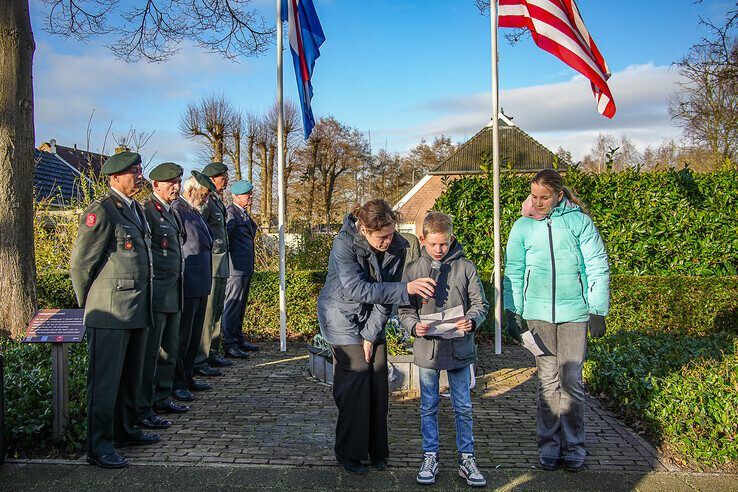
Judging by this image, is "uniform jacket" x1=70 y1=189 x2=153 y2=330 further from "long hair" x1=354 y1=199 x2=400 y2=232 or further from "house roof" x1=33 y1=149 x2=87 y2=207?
"house roof" x1=33 y1=149 x2=87 y2=207

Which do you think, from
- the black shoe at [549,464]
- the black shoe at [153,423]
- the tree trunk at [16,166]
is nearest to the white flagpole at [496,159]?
the black shoe at [549,464]

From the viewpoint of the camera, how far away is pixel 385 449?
4465 mm

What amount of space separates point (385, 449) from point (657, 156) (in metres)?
52.8

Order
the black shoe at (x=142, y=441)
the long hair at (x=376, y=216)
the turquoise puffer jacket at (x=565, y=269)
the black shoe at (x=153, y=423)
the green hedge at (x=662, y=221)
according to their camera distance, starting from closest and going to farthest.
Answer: the long hair at (x=376, y=216) < the turquoise puffer jacket at (x=565, y=269) < the black shoe at (x=142, y=441) < the black shoe at (x=153, y=423) < the green hedge at (x=662, y=221)

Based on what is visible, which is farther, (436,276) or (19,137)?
(19,137)

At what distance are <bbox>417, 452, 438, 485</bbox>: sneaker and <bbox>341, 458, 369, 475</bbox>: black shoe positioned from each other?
0.41 metres

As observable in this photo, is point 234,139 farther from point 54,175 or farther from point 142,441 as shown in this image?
point 142,441

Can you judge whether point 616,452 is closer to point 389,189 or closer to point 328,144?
point 328,144

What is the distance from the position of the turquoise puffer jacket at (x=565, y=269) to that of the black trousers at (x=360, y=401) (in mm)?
1223

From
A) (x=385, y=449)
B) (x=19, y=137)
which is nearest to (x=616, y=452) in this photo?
(x=385, y=449)

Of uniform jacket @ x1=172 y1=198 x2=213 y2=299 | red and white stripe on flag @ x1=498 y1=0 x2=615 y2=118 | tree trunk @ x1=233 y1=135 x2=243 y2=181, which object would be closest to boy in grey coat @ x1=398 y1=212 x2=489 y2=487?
uniform jacket @ x1=172 y1=198 x2=213 y2=299

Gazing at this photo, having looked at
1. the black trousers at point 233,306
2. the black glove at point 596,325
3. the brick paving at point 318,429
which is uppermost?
the black glove at point 596,325

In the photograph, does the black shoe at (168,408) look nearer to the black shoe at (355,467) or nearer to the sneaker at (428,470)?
the black shoe at (355,467)

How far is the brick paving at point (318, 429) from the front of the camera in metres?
4.62
